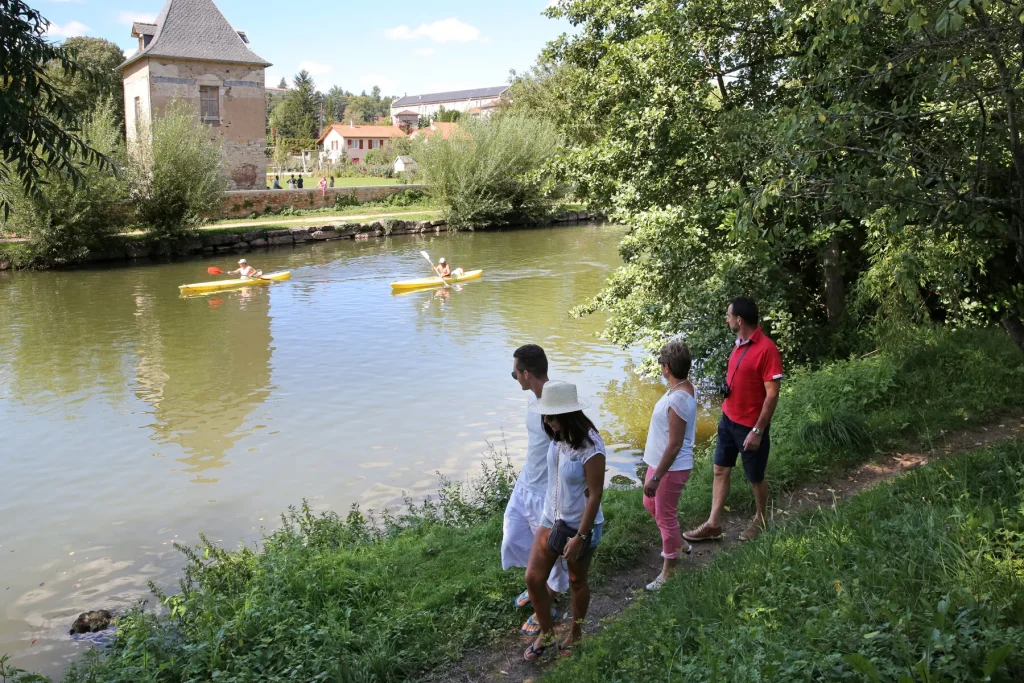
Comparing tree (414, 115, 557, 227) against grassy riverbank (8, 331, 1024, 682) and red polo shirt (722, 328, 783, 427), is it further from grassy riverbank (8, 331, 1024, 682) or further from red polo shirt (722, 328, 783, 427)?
red polo shirt (722, 328, 783, 427)

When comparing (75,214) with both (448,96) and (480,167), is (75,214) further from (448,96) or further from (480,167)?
(448,96)

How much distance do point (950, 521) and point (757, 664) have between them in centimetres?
168

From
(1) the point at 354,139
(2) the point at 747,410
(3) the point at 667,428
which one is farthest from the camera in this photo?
(1) the point at 354,139

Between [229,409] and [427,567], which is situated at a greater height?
[427,567]

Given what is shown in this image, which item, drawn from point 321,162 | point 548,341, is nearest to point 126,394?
point 548,341

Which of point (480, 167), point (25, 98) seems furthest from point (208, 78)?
point (25, 98)

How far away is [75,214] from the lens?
28.9 m

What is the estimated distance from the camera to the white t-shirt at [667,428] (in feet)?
16.6

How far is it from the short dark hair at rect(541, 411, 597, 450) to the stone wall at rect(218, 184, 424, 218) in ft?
118

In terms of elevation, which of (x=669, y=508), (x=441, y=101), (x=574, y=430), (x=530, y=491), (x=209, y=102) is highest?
(x=441, y=101)

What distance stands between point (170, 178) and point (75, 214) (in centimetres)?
432

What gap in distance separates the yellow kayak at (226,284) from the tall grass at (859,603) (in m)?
21.7

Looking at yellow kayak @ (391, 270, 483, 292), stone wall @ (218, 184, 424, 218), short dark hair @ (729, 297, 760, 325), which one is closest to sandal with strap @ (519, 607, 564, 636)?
short dark hair @ (729, 297, 760, 325)

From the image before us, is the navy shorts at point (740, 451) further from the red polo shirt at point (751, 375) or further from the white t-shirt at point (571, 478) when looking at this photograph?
the white t-shirt at point (571, 478)
